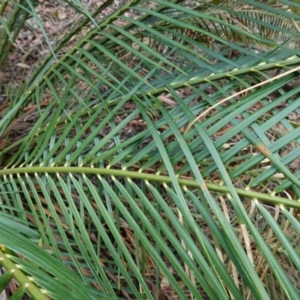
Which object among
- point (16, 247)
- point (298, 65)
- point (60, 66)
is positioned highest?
point (298, 65)

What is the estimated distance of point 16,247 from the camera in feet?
1.45

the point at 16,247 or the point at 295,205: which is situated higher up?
the point at 295,205

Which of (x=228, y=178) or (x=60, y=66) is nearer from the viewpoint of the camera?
(x=228, y=178)

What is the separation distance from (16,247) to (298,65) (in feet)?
1.39

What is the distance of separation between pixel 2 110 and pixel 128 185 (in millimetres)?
597

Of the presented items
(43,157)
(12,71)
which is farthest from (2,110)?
(43,157)

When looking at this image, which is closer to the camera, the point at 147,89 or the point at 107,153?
the point at 107,153

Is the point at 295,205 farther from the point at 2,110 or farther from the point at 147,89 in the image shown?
the point at 2,110

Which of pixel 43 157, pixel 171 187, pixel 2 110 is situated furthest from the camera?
pixel 2 110

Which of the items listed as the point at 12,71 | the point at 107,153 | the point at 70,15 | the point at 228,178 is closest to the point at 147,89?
the point at 107,153

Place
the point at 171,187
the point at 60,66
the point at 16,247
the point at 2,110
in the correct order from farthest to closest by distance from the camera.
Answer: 1. the point at 2,110
2. the point at 60,66
3. the point at 171,187
4. the point at 16,247

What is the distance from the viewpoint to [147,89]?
2.55ft

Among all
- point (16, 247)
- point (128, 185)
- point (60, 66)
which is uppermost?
point (60, 66)

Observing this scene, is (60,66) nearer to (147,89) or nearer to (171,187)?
(147,89)
